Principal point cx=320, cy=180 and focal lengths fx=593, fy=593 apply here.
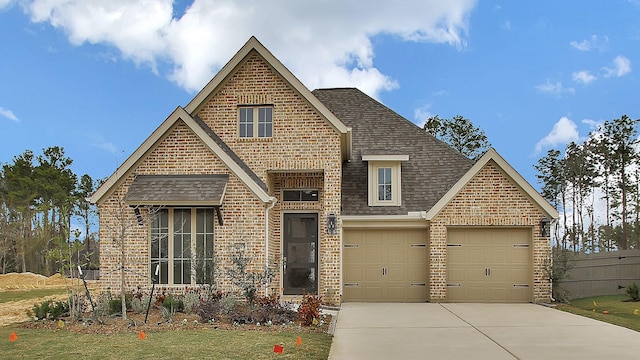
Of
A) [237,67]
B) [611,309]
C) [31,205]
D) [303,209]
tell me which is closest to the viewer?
[611,309]

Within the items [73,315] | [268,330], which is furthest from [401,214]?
[73,315]

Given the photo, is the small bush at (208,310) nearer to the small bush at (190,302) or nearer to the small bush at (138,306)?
the small bush at (190,302)

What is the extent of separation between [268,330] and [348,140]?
23.8 feet

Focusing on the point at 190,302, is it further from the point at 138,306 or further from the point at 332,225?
the point at 332,225

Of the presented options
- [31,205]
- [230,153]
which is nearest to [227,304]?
[230,153]

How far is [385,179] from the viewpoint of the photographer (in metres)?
18.6

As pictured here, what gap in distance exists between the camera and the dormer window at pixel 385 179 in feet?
60.1

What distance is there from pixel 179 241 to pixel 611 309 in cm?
1181

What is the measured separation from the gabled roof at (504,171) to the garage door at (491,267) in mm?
889

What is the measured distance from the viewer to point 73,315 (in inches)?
495

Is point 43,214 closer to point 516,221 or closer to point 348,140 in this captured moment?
point 348,140

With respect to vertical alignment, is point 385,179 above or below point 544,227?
above

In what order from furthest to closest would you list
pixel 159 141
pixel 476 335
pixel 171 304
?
1. pixel 159 141
2. pixel 171 304
3. pixel 476 335

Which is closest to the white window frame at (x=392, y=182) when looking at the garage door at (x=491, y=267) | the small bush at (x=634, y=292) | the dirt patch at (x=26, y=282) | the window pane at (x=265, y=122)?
the garage door at (x=491, y=267)
